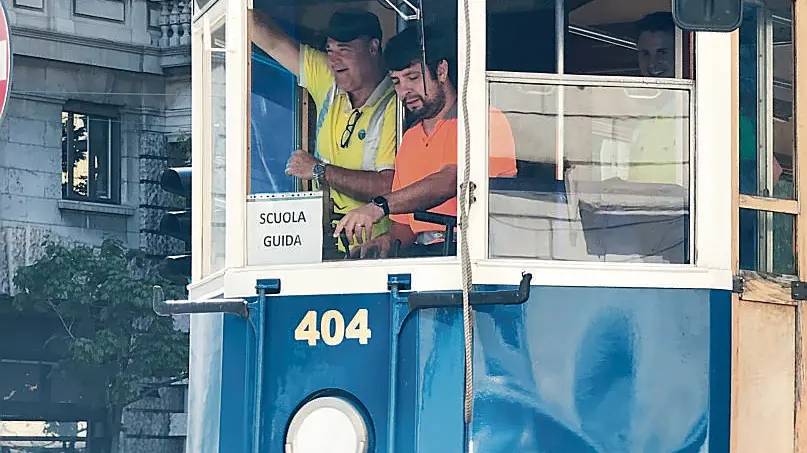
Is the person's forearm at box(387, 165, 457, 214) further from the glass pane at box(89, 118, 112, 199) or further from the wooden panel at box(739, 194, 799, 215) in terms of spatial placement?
the glass pane at box(89, 118, 112, 199)

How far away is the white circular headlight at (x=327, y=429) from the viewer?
489 cm

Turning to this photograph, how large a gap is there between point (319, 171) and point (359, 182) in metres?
0.14

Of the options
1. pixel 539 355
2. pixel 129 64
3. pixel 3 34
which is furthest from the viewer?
pixel 129 64

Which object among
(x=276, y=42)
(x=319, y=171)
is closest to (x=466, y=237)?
(x=319, y=171)

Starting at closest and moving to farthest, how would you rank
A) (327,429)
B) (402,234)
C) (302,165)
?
(327,429)
(402,234)
(302,165)

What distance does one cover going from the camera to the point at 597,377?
480cm

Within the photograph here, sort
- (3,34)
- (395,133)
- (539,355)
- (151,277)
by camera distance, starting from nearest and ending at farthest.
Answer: (539,355) < (395,133) < (3,34) < (151,277)

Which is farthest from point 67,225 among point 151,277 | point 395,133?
point 395,133

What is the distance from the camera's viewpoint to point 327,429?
4.95 meters

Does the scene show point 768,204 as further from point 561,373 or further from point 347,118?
point 347,118

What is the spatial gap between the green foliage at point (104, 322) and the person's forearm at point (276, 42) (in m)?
13.1

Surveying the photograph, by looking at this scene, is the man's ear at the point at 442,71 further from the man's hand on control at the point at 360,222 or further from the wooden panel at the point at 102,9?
the wooden panel at the point at 102,9

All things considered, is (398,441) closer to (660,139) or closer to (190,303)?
(190,303)

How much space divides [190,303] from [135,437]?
593 inches
